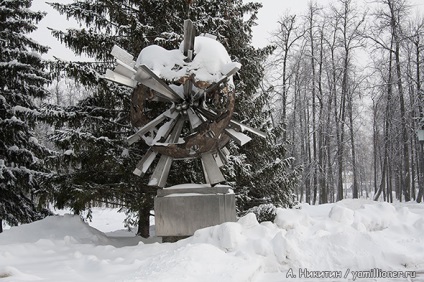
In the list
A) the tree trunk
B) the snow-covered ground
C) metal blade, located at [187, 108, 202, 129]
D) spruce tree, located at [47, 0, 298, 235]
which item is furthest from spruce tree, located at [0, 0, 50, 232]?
metal blade, located at [187, 108, 202, 129]

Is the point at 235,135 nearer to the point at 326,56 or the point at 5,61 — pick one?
the point at 5,61

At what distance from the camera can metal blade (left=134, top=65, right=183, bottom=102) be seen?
574 centimetres

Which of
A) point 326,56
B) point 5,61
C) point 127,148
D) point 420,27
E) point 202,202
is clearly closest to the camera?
point 202,202

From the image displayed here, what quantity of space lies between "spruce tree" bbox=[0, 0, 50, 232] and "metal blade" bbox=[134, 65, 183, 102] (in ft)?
17.9

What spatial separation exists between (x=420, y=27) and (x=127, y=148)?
16880 mm

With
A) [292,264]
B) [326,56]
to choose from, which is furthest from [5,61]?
[326,56]

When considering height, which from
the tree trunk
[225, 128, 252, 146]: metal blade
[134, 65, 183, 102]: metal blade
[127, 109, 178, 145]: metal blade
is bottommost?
the tree trunk

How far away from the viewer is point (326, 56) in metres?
21.3

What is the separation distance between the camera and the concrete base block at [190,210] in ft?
19.2

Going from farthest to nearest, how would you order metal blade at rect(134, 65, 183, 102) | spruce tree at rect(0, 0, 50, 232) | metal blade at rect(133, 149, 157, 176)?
spruce tree at rect(0, 0, 50, 232)
metal blade at rect(133, 149, 157, 176)
metal blade at rect(134, 65, 183, 102)

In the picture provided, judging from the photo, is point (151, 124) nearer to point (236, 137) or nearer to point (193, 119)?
point (193, 119)

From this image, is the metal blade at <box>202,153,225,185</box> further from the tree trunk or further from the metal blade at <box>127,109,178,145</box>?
the tree trunk

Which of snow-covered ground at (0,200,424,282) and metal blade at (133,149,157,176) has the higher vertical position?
metal blade at (133,149,157,176)

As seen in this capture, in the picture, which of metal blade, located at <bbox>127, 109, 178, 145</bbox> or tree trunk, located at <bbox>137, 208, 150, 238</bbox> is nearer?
metal blade, located at <bbox>127, 109, 178, 145</bbox>
